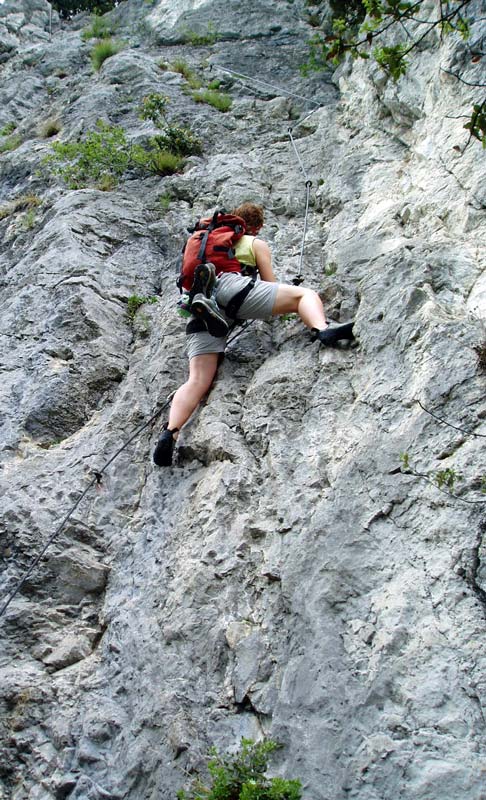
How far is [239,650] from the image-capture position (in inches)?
156

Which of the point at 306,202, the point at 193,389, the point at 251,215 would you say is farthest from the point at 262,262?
the point at 306,202

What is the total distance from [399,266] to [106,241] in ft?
13.1

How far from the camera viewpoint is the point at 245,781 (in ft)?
10.8

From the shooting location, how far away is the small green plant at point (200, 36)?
44.2ft

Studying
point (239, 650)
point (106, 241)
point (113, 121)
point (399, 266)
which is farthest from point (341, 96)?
point (239, 650)

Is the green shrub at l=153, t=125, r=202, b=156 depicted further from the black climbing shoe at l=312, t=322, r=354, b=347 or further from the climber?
the black climbing shoe at l=312, t=322, r=354, b=347

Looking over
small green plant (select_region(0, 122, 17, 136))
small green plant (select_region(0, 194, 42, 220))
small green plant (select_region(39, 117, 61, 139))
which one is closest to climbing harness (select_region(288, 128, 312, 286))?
small green plant (select_region(0, 194, 42, 220))

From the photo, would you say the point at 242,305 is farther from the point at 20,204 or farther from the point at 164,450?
the point at 20,204

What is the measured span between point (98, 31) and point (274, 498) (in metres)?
14.7

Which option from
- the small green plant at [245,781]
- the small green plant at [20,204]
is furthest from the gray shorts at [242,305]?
the small green plant at [20,204]

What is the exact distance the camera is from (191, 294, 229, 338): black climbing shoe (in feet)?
18.4

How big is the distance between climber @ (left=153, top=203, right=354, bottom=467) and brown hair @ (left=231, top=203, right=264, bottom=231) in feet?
1.37

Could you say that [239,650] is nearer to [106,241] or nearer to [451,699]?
[451,699]

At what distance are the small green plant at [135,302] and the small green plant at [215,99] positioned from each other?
16.2ft
